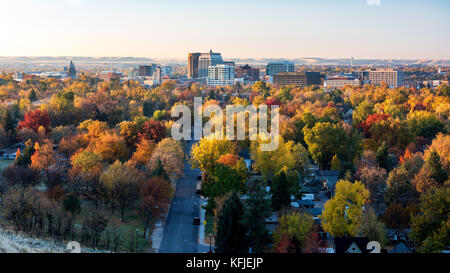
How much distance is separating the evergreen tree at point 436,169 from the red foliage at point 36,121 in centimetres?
2078

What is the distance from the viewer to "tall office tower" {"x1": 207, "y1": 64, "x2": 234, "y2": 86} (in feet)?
262

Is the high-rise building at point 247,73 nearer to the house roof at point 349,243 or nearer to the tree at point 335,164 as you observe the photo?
the tree at point 335,164

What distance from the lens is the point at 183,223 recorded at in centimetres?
1438

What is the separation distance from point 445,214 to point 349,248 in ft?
10.2

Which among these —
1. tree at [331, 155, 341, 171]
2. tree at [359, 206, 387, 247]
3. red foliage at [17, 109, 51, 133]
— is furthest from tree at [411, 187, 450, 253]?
red foliage at [17, 109, 51, 133]

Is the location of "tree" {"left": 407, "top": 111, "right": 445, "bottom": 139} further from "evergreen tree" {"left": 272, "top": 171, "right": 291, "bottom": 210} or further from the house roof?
the house roof

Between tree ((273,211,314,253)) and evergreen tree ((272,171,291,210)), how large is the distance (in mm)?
2853

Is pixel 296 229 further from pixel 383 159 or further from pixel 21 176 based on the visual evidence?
pixel 21 176

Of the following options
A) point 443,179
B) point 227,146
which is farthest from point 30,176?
point 443,179

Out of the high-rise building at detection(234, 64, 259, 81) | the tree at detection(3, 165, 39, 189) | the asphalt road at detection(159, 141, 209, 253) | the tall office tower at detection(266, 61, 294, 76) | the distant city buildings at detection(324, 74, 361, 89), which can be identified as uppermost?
the tall office tower at detection(266, 61, 294, 76)

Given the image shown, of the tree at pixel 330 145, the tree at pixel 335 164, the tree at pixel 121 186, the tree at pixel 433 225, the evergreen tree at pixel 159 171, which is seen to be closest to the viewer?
the tree at pixel 433 225

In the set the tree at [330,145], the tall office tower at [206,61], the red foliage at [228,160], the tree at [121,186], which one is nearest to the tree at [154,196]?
the tree at [121,186]

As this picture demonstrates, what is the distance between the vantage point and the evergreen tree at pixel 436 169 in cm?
1548

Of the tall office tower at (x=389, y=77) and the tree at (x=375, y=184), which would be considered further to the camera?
the tall office tower at (x=389, y=77)
